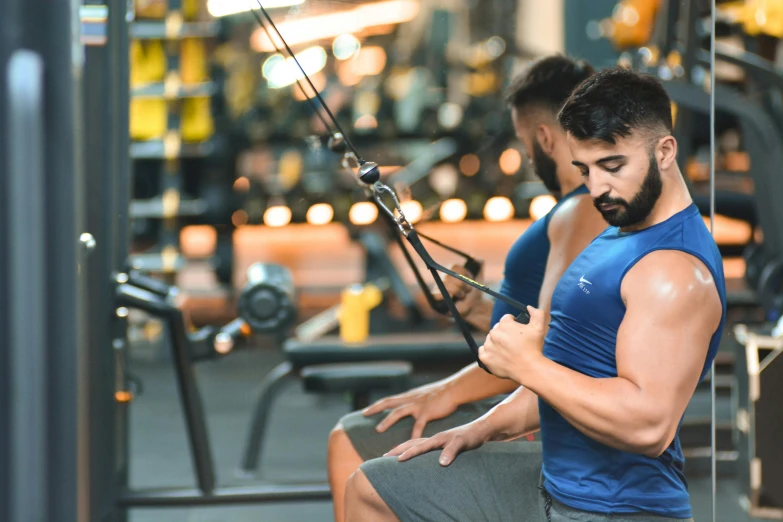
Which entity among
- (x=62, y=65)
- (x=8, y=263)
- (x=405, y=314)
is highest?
(x=62, y=65)

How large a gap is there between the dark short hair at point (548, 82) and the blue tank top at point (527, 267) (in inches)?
8.0

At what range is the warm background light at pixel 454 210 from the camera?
18.3 feet

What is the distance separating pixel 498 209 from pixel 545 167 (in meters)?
3.80

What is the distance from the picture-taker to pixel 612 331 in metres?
1.34

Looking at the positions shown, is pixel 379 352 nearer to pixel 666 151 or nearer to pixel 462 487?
pixel 462 487

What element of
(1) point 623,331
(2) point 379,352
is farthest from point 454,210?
(1) point 623,331

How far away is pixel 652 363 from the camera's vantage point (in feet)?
4.10

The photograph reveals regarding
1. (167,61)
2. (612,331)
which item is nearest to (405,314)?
(167,61)

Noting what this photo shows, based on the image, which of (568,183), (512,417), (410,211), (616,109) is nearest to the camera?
(616,109)

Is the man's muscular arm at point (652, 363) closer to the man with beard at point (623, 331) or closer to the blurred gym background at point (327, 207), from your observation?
the man with beard at point (623, 331)

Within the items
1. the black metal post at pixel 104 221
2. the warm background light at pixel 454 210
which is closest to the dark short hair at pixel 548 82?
the black metal post at pixel 104 221

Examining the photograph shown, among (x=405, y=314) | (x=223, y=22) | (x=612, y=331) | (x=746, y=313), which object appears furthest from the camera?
(x=223, y=22)

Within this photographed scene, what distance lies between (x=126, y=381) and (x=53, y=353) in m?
1.55

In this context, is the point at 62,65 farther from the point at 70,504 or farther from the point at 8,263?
the point at 70,504
